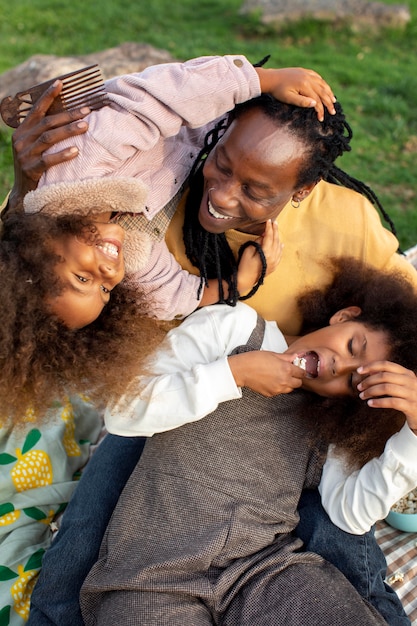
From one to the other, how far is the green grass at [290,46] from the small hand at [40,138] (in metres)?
3.05

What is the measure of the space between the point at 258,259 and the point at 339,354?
0.47 meters

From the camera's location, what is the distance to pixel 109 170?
6.99 ft

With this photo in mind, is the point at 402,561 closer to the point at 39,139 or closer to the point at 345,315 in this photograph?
the point at 345,315

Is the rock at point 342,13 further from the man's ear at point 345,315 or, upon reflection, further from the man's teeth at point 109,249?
the man's teeth at point 109,249

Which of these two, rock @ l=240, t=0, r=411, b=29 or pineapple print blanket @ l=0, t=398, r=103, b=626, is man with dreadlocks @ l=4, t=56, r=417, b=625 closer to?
pineapple print blanket @ l=0, t=398, r=103, b=626

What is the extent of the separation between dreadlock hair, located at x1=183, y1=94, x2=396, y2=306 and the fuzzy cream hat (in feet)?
1.19

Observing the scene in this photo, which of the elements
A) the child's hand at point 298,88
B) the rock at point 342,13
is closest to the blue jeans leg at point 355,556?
the child's hand at point 298,88

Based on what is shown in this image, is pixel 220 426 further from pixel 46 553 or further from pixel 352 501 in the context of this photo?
pixel 46 553

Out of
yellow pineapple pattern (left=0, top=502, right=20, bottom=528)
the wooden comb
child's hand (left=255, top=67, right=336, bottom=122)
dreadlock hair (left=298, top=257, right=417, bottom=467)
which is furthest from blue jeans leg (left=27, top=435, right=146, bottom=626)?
child's hand (left=255, top=67, right=336, bottom=122)

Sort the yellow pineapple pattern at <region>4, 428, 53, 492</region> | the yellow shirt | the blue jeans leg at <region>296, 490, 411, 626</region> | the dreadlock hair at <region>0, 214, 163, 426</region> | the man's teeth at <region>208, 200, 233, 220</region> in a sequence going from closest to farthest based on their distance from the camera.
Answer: the dreadlock hair at <region>0, 214, 163, 426</region>, the blue jeans leg at <region>296, 490, 411, 626</region>, the man's teeth at <region>208, 200, 233, 220</region>, the yellow shirt, the yellow pineapple pattern at <region>4, 428, 53, 492</region>

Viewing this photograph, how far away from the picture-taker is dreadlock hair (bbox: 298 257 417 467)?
2.33 meters

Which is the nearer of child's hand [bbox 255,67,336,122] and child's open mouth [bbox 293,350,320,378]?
child's hand [bbox 255,67,336,122]

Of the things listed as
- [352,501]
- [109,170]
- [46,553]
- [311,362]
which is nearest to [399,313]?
[311,362]

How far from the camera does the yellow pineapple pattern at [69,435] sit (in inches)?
114
